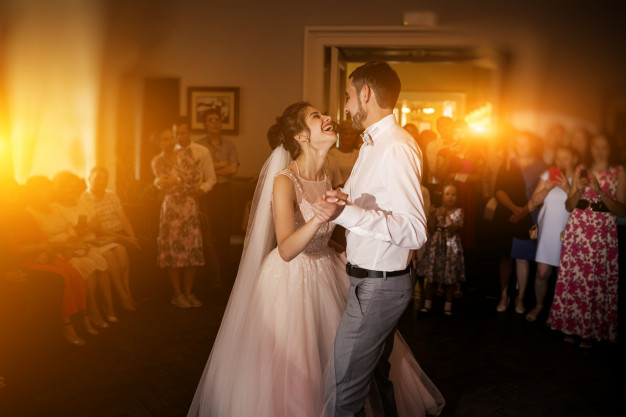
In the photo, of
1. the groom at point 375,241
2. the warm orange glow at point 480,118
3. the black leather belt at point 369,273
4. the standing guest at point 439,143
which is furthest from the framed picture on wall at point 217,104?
the black leather belt at point 369,273

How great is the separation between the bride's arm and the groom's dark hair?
55cm

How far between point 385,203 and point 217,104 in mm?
5010

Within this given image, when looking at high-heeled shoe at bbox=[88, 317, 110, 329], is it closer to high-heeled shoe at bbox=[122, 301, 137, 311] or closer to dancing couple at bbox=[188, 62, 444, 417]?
high-heeled shoe at bbox=[122, 301, 137, 311]

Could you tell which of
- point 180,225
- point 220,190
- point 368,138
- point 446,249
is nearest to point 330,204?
point 368,138

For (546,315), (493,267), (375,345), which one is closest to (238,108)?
(493,267)

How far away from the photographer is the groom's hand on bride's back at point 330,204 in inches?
62.2

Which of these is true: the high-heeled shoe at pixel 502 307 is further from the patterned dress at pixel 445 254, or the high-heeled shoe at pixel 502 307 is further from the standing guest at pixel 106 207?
the standing guest at pixel 106 207

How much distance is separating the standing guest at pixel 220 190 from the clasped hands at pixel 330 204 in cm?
387

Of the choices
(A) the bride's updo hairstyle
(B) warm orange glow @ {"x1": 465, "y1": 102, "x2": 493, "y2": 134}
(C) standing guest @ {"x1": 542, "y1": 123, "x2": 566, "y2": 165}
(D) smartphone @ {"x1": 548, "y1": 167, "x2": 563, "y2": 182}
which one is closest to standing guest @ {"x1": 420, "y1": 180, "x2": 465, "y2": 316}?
(D) smartphone @ {"x1": 548, "y1": 167, "x2": 563, "y2": 182}

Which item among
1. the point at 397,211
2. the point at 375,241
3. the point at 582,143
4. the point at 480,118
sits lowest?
the point at 375,241

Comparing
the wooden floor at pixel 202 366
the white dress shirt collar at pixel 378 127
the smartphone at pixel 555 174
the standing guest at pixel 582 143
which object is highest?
the standing guest at pixel 582 143

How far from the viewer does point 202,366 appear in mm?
3287

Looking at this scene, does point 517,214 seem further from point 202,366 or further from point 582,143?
point 202,366

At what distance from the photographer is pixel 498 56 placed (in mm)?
6207
